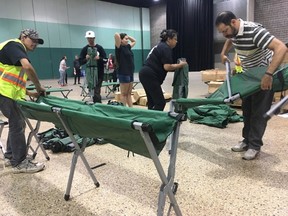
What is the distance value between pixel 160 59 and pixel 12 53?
62.6 inches

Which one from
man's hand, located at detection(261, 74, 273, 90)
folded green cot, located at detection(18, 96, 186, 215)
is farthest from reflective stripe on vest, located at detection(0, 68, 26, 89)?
man's hand, located at detection(261, 74, 273, 90)

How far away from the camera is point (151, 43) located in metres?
18.1

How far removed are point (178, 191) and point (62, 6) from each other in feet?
47.5

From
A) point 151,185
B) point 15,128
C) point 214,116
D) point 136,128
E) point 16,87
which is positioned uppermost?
point 16,87

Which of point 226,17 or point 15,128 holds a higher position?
point 226,17

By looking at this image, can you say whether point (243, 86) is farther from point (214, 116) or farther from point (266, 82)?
point (214, 116)

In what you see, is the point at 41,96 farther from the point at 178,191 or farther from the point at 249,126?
the point at 249,126

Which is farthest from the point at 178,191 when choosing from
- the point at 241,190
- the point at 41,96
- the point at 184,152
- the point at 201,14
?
the point at 201,14

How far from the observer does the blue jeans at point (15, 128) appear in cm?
237

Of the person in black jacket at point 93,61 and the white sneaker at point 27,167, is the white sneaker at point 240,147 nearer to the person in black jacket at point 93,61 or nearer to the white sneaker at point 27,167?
the white sneaker at point 27,167

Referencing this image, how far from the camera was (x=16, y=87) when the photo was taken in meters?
2.38

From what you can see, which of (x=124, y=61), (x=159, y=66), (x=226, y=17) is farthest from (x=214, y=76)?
(x=226, y=17)

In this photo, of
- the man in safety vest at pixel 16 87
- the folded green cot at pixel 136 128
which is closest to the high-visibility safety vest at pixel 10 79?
the man in safety vest at pixel 16 87

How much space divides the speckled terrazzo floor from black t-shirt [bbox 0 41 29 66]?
3.49 ft
